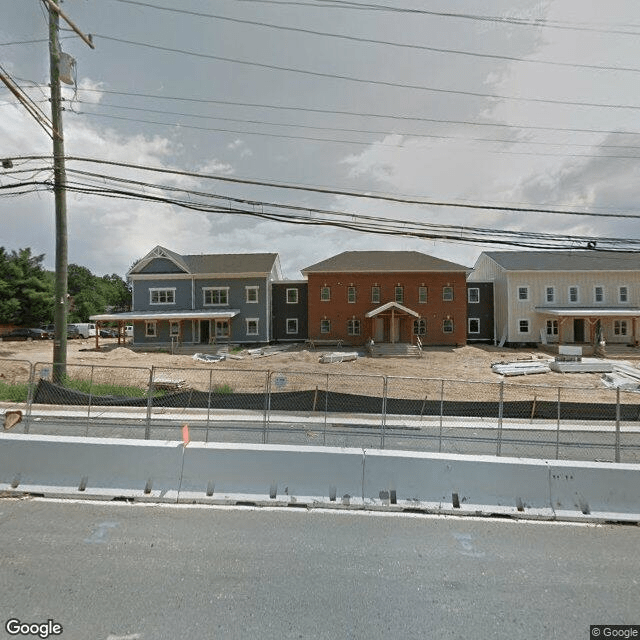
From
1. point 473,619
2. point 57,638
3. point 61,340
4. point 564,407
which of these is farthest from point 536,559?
point 61,340

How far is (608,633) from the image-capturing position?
2902mm

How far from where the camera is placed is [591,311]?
33.0 m

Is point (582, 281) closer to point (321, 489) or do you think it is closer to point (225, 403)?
point (225, 403)

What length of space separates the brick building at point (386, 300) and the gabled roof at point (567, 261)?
18.5ft

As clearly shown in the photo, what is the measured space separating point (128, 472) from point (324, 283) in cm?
3099

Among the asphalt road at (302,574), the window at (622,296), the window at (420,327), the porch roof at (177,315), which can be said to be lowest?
the asphalt road at (302,574)

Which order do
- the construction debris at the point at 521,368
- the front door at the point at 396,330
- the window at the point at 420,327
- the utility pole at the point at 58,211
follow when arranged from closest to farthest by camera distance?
the utility pole at the point at 58,211, the construction debris at the point at 521,368, the front door at the point at 396,330, the window at the point at 420,327

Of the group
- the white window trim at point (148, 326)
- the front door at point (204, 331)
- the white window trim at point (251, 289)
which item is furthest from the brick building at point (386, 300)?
the white window trim at point (148, 326)

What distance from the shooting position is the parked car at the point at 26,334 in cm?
4253

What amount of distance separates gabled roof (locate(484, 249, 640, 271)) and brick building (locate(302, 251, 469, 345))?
564 cm

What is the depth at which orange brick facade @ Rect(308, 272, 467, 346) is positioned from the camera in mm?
35188

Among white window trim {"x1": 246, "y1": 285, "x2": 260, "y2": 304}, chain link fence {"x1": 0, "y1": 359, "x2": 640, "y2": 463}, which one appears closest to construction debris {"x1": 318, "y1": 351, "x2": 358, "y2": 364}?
white window trim {"x1": 246, "y1": 285, "x2": 260, "y2": 304}

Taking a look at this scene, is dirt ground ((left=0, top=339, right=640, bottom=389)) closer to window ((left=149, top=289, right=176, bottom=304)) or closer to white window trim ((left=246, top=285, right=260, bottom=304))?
white window trim ((left=246, top=285, right=260, bottom=304))

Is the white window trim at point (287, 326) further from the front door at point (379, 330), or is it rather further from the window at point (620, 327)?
the window at point (620, 327)
